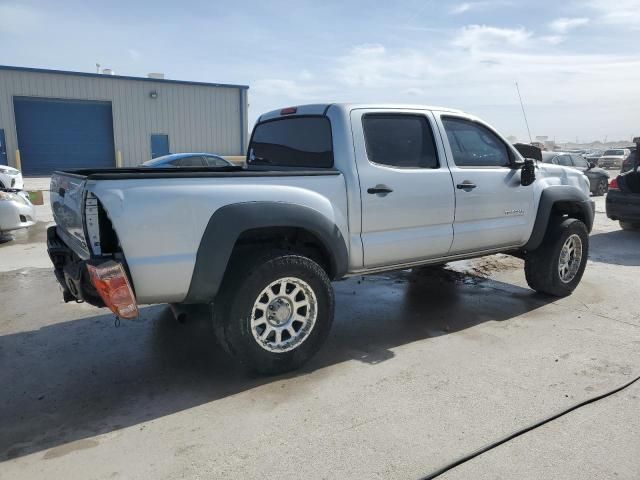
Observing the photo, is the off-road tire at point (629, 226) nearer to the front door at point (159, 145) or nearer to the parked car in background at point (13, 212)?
the parked car in background at point (13, 212)

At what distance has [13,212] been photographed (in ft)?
26.2

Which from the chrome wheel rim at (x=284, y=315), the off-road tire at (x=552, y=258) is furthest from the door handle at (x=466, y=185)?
the chrome wheel rim at (x=284, y=315)

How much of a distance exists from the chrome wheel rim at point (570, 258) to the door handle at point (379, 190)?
8.52 ft

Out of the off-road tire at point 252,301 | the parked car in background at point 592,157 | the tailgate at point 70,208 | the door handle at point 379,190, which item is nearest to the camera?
the tailgate at point 70,208

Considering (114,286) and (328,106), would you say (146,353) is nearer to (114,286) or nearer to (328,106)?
(114,286)

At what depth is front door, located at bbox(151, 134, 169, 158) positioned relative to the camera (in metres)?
26.2

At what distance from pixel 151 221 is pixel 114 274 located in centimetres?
38

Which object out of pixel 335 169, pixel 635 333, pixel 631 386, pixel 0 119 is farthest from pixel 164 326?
pixel 0 119

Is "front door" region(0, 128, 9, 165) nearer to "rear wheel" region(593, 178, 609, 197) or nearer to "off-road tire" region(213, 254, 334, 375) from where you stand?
"rear wheel" region(593, 178, 609, 197)

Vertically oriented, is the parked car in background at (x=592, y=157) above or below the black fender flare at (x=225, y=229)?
below

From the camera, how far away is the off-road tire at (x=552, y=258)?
5.63 meters

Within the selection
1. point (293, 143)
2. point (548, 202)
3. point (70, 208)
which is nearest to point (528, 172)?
point (548, 202)

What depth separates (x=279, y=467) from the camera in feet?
8.97

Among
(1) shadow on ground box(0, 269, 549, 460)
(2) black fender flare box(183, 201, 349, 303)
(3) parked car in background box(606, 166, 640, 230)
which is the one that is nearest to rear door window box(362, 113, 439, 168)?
(2) black fender flare box(183, 201, 349, 303)
